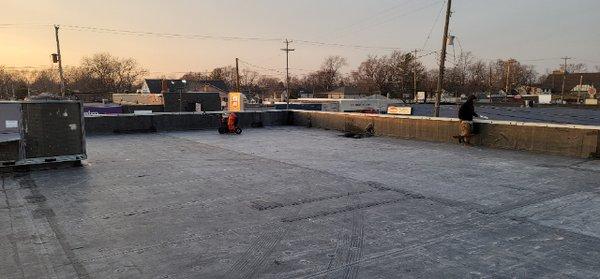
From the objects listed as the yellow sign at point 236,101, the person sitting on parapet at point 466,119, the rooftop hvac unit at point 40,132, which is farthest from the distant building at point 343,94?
the rooftop hvac unit at point 40,132

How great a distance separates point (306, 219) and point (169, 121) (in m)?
18.5

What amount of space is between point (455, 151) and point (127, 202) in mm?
10951

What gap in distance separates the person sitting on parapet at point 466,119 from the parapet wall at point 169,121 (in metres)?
13.6

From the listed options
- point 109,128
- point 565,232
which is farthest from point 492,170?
point 109,128

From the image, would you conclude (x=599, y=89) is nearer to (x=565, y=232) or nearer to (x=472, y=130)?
(x=472, y=130)

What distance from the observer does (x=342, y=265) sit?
4.91 metres

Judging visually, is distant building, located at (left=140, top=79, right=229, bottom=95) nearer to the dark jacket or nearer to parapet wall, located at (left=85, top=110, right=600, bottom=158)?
parapet wall, located at (left=85, top=110, right=600, bottom=158)

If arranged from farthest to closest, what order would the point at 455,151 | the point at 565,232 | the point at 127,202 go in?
1. the point at 455,151
2. the point at 127,202
3. the point at 565,232

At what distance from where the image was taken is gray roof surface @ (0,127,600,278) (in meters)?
4.90

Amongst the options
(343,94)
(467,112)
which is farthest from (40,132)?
(343,94)

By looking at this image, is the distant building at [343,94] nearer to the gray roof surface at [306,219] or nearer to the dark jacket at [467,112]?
the dark jacket at [467,112]

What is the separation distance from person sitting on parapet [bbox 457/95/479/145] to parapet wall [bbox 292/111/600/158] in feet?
1.23

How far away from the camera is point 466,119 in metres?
15.1

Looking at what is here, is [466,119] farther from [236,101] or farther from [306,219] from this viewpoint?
[236,101]
